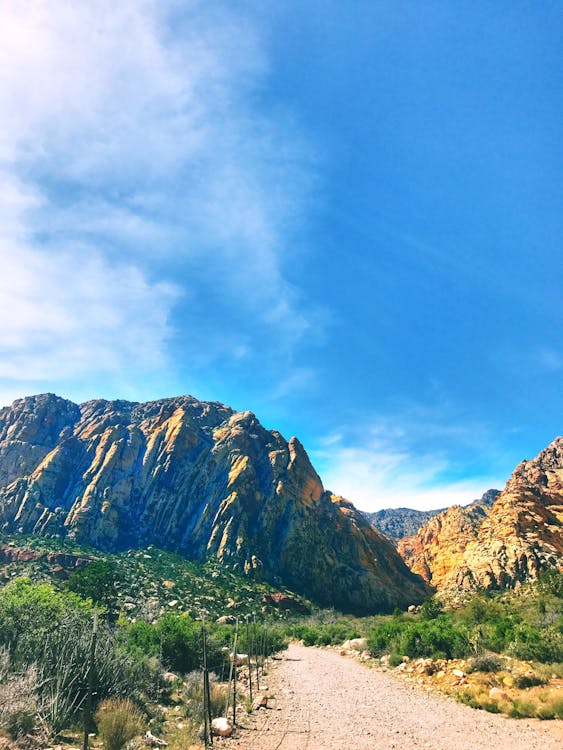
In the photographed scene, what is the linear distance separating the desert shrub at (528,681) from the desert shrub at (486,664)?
9.07ft

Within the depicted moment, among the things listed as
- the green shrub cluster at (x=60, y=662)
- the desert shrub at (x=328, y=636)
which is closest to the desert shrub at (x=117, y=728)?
the green shrub cluster at (x=60, y=662)

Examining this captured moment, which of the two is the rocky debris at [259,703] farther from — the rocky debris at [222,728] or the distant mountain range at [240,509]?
the distant mountain range at [240,509]

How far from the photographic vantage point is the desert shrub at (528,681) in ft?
55.4

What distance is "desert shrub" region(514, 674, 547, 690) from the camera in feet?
55.4

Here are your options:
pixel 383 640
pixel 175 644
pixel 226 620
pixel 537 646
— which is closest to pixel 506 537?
pixel 226 620

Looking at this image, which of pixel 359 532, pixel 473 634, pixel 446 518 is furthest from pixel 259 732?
pixel 446 518

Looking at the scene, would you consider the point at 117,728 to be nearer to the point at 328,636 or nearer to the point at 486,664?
the point at 486,664

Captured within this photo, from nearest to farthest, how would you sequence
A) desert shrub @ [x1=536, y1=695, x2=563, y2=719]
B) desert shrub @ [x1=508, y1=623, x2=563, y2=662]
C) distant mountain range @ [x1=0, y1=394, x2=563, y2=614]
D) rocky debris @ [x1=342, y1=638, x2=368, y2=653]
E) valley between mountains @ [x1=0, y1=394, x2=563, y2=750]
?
desert shrub @ [x1=536, y1=695, x2=563, y2=719] → valley between mountains @ [x1=0, y1=394, x2=563, y2=750] → desert shrub @ [x1=508, y1=623, x2=563, y2=662] → rocky debris @ [x1=342, y1=638, x2=368, y2=653] → distant mountain range @ [x1=0, y1=394, x2=563, y2=614]

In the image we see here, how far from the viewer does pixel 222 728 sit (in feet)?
43.8

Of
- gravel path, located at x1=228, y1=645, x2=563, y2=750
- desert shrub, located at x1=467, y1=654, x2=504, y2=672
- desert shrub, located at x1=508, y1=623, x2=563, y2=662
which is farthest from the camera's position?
desert shrub, located at x1=508, y1=623, x2=563, y2=662

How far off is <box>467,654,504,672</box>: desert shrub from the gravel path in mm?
3104

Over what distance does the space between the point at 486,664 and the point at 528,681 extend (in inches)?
120

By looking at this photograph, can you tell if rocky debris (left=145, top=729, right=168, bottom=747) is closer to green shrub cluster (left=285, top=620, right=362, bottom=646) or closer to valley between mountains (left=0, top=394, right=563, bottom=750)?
valley between mountains (left=0, top=394, right=563, bottom=750)

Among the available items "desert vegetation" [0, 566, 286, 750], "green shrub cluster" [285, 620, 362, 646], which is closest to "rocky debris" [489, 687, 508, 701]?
"desert vegetation" [0, 566, 286, 750]
